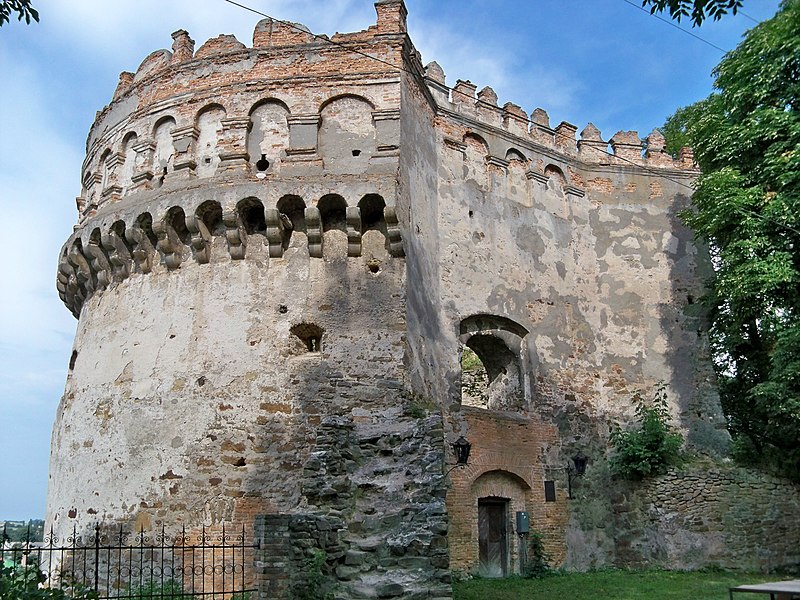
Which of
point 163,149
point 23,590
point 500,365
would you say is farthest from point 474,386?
point 23,590

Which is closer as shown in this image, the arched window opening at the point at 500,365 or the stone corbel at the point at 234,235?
the stone corbel at the point at 234,235

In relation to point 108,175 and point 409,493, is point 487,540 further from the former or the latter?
point 108,175

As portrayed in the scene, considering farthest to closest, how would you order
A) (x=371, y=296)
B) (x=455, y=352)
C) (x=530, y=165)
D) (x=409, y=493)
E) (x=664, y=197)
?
(x=664, y=197)
(x=530, y=165)
(x=455, y=352)
(x=371, y=296)
(x=409, y=493)

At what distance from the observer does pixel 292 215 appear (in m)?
13.0

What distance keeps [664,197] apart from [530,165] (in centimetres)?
369

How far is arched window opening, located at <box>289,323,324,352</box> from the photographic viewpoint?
40.5ft

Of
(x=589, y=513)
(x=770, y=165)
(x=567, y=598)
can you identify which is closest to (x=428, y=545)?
(x=567, y=598)

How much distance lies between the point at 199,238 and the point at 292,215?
1610 mm

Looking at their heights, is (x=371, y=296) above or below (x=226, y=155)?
below

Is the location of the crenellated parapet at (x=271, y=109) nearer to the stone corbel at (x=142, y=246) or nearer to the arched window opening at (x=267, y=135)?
the arched window opening at (x=267, y=135)

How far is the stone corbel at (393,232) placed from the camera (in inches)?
488

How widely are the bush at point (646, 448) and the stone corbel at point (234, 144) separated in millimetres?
9173

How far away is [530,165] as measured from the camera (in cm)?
1700

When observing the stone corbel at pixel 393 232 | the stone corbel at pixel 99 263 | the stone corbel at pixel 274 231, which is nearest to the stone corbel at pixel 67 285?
the stone corbel at pixel 99 263
